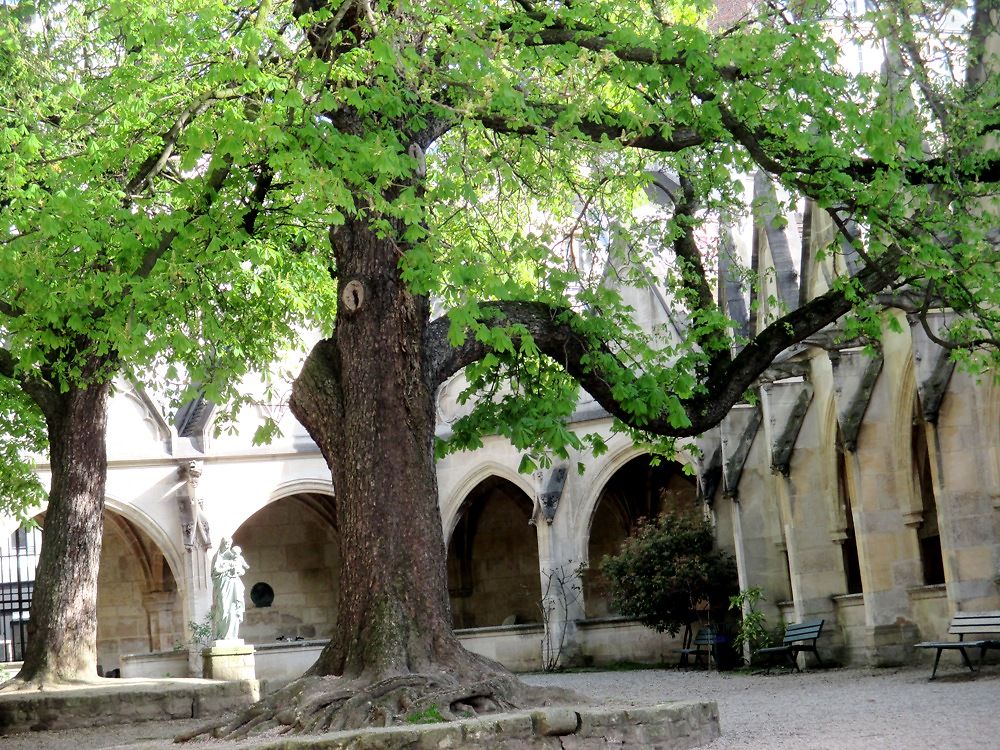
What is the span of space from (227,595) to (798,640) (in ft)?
25.4

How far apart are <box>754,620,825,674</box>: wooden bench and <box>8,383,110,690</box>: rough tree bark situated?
8261mm

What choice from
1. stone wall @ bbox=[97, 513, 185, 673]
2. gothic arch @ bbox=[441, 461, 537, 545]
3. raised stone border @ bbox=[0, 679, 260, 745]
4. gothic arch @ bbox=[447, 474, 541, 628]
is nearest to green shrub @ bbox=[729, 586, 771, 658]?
gothic arch @ bbox=[441, 461, 537, 545]

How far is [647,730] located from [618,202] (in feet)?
20.1

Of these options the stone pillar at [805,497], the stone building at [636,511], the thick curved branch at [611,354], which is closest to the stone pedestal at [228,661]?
the stone building at [636,511]

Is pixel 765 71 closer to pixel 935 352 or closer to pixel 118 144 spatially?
pixel 118 144

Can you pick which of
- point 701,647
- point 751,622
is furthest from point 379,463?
point 701,647

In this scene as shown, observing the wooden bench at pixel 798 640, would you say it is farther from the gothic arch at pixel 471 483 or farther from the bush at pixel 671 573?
the gothic arch at pixel 471 483

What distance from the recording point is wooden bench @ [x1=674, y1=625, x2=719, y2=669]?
1922cm

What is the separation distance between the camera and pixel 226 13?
9.78 meters

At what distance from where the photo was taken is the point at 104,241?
10242 mm

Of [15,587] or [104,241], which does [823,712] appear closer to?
[104,241]

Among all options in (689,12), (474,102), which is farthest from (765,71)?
(689,12)

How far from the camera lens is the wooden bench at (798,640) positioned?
1653cm

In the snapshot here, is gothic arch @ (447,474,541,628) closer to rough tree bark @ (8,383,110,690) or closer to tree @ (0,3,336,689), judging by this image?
tree @ (0,3,336,689)
